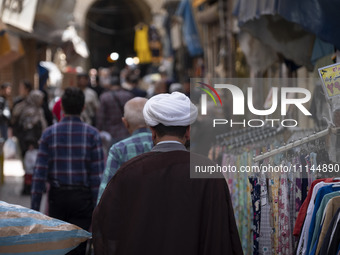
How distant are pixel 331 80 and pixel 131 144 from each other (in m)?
1.50

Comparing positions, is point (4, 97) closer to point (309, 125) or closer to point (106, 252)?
point (309, 125)

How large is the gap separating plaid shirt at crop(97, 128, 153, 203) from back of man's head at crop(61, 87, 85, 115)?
0.96 meters

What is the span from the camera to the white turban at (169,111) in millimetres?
3652

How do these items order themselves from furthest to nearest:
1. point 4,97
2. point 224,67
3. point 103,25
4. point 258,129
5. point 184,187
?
point 103,25
point 224,67
point 4,97
point 258,129
point 184,187

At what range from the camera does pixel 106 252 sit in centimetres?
362

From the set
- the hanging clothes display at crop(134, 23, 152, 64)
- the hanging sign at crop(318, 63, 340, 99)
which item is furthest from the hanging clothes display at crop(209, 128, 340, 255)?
the hanging clothes display at crop(134, 23, 152, 64)

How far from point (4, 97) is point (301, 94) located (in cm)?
873

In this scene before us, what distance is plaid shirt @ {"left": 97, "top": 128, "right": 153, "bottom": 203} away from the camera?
193 inches

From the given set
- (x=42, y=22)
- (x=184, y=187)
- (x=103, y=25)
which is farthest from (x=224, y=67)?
(x=103, y=25)

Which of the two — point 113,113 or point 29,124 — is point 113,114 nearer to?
point 113,113

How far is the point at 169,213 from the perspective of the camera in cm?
358

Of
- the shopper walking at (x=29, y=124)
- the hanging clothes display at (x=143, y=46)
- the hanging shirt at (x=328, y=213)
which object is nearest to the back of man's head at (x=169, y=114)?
the hanging shirt at (x=328, y=213)

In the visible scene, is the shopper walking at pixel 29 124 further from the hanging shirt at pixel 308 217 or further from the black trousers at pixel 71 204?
the hanging shirt at pixel 308 217

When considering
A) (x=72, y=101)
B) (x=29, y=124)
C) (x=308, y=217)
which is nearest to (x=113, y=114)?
(x=29, y=124)
